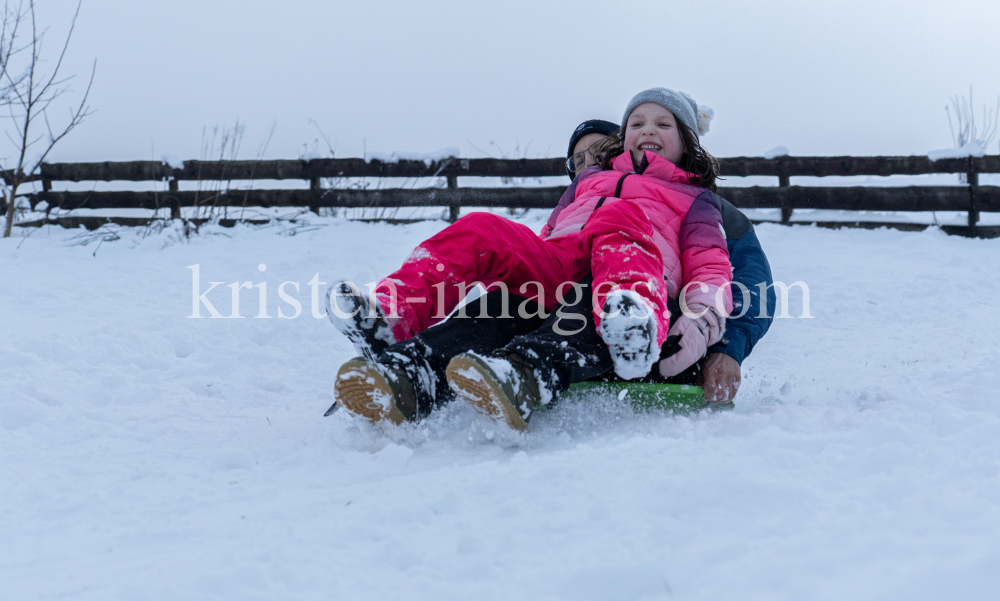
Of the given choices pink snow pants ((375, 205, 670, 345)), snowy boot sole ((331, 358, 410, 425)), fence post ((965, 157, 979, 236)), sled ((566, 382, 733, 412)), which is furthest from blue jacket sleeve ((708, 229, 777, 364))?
fence post ((965, 157, 979, 236))

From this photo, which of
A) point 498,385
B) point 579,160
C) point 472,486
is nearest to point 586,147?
point 579,160

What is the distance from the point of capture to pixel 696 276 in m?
2.20

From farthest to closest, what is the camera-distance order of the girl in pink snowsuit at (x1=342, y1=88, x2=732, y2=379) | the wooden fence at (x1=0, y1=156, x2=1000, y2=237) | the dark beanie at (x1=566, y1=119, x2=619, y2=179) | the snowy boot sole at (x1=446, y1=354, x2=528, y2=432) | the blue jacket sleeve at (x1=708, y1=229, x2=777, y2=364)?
the wooden fence at (x1=0, y1=156, x2=1000, y2=237)
the dark beanie at (x1=566, y1=119, x2=619, y2=179)
the blue jacket sleeve at (x1=708, y1=229, x2=777, y2=364)
the girl in pink snowsuit at (x1=342, y1=88, x2=732, y2=379)
the snowy boot sole at (x1=446, y1=354, x2=528, y2=432)

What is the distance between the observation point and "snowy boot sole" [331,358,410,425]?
1697 mm

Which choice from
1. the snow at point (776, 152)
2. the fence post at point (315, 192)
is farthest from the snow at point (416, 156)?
the snow at point (776, 152)

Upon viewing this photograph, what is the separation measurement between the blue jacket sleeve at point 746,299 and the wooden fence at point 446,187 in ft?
15.8

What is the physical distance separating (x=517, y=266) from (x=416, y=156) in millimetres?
5617

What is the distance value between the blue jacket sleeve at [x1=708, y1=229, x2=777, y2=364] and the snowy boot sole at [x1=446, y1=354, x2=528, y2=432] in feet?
2.58

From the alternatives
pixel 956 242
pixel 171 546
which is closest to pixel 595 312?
pixel 171 546

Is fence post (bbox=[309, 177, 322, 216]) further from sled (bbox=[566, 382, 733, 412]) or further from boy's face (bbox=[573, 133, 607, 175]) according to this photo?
sled (bbox=[566, 382, 733, 412])

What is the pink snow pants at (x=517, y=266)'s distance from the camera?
183cm

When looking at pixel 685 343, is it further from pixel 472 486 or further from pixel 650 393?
pixel 472 486

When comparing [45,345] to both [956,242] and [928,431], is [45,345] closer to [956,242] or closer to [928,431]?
[928,431]

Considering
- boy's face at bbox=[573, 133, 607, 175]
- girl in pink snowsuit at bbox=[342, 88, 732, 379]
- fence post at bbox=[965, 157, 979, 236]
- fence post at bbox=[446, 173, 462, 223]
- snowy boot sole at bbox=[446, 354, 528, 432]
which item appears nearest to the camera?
snowy boot sole at bbox=[446, 354, 528, 432]
